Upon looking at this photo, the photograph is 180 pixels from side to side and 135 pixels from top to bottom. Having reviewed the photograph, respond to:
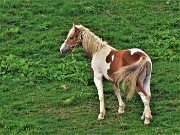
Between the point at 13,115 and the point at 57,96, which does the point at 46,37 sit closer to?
the point at 57,96

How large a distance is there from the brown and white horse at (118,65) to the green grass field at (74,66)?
0.50m

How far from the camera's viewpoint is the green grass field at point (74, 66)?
340 inches

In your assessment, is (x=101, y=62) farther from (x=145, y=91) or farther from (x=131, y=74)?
(x=145, y=91)

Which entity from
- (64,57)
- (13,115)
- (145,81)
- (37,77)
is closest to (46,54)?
(64,57)

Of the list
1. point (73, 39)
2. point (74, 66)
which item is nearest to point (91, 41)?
point (73, 39)

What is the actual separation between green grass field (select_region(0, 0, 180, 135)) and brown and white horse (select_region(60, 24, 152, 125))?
499 millimetres

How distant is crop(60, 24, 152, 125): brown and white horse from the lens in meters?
8.12

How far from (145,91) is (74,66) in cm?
332

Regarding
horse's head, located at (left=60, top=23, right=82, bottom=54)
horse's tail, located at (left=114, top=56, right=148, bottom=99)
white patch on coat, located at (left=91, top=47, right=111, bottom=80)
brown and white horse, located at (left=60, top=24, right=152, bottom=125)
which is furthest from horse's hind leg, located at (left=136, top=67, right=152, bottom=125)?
horse's head, located at (left=60, top=23, right=82, bottom=54)

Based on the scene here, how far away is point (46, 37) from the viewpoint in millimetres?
13281

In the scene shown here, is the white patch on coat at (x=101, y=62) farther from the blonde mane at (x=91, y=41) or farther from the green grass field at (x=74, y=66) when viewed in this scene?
the green grass field at (x=74, y=66)

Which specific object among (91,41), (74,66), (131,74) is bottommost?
(74,66)

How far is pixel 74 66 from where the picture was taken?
1139cm

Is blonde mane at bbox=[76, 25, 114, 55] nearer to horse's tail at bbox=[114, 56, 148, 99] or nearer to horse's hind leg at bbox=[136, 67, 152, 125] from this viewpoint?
horse's tail at bbox=[114, 56, 148, 99]
